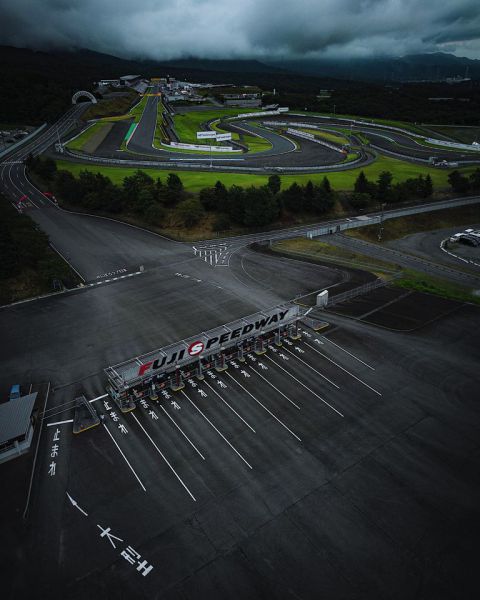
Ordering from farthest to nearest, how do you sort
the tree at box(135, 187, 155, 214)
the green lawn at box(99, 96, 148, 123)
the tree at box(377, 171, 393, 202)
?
the green lawn at box(99, 96, 148, 123)
the tree at box(377, 171, 393, 202)
the tree at box(135, 187, 155, 214)

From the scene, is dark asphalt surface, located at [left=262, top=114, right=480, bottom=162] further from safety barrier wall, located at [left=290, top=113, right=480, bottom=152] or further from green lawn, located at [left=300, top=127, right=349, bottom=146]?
green lawn, located at [left=300, top=127, right=349, bottom=146]

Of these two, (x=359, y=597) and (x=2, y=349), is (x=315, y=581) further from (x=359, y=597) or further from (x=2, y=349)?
(x=2, y=349)

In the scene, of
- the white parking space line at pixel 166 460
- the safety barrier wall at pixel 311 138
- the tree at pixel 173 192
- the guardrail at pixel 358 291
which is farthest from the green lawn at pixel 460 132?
the white parking space line at pixel 166 460

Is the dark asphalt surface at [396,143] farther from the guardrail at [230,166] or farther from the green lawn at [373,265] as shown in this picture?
the green lawn at [373,265]

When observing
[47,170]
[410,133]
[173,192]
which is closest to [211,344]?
[173,192]

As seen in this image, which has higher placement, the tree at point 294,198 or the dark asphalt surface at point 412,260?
the tree at point 294,198

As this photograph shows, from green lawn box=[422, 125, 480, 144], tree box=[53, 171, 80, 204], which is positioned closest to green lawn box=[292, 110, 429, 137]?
green lawn box=[422, 125, 480, 144]
